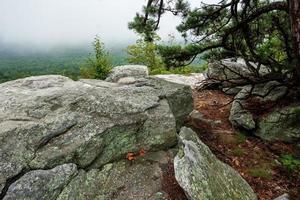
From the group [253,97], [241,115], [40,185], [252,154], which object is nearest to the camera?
[40,185]

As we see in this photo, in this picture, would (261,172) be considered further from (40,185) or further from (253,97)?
(40,185)

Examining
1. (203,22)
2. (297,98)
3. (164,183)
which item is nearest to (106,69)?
(203,22)

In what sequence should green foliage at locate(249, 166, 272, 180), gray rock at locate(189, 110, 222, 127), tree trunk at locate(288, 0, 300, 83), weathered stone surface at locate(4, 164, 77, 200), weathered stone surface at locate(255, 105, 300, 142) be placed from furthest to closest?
gray rock at locate(189, 110, 222, 127) → weathered stone surface at locate(255, 105, 300, 142) → green foliage at locate(249, 166, 272, 180) → tree trunk at locate(288, 0, 300, 83) → weathered stone surface at locate(4, 164, 77, 200)

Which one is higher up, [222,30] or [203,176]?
[222,30]

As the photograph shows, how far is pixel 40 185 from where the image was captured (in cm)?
525

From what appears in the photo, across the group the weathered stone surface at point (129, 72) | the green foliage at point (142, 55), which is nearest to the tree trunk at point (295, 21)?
the weathered stone surface at point (129, 72)

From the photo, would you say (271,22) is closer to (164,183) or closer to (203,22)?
(203,22)

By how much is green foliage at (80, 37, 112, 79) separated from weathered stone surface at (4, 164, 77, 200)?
Result: 9944 mm

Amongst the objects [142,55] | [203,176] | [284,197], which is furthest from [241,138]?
[142,55]

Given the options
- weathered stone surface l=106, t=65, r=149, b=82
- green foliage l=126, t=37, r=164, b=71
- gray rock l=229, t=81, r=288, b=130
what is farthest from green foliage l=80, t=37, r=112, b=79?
green foliage l=126, t=37, r=164, b=71

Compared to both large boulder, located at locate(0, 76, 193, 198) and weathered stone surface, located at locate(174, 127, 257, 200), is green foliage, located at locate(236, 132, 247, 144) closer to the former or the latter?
large boulder, located at locate(0, 76, 193, 198)

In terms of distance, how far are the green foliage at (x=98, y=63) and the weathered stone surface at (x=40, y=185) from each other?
994 centimetres

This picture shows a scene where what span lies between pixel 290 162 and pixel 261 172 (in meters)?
0.89

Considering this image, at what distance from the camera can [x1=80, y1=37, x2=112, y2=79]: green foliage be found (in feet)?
50.5
